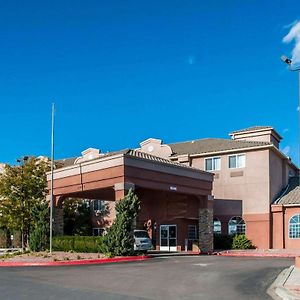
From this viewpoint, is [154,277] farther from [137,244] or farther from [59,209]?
[59,209]

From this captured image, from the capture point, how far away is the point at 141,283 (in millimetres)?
16000

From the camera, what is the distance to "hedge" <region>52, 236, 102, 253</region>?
3016cm

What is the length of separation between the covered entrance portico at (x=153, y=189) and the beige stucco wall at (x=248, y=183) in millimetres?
4098

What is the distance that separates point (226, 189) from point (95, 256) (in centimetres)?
1757

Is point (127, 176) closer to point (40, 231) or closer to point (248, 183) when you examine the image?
point (40, 231)

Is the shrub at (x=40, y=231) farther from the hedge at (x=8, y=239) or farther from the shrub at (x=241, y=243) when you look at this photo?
the shrub at (x=241, y=243)

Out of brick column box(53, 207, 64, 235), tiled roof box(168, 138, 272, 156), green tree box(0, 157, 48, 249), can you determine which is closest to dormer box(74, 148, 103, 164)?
tiled roof box(168, 138, 272, 156)

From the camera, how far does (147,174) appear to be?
104 ft

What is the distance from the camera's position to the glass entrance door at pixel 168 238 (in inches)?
1586

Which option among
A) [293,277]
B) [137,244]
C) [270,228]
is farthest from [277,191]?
[293,277]

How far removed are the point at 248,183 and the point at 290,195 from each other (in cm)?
370

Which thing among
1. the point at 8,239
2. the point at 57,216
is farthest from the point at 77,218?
the point at 57,216

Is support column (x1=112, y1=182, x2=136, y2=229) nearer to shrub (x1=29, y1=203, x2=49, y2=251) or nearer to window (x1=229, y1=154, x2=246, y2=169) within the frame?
shrub (x1=29, y1=203, x2=49, y2=251)

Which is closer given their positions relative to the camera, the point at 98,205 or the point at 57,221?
the point at 57,221
